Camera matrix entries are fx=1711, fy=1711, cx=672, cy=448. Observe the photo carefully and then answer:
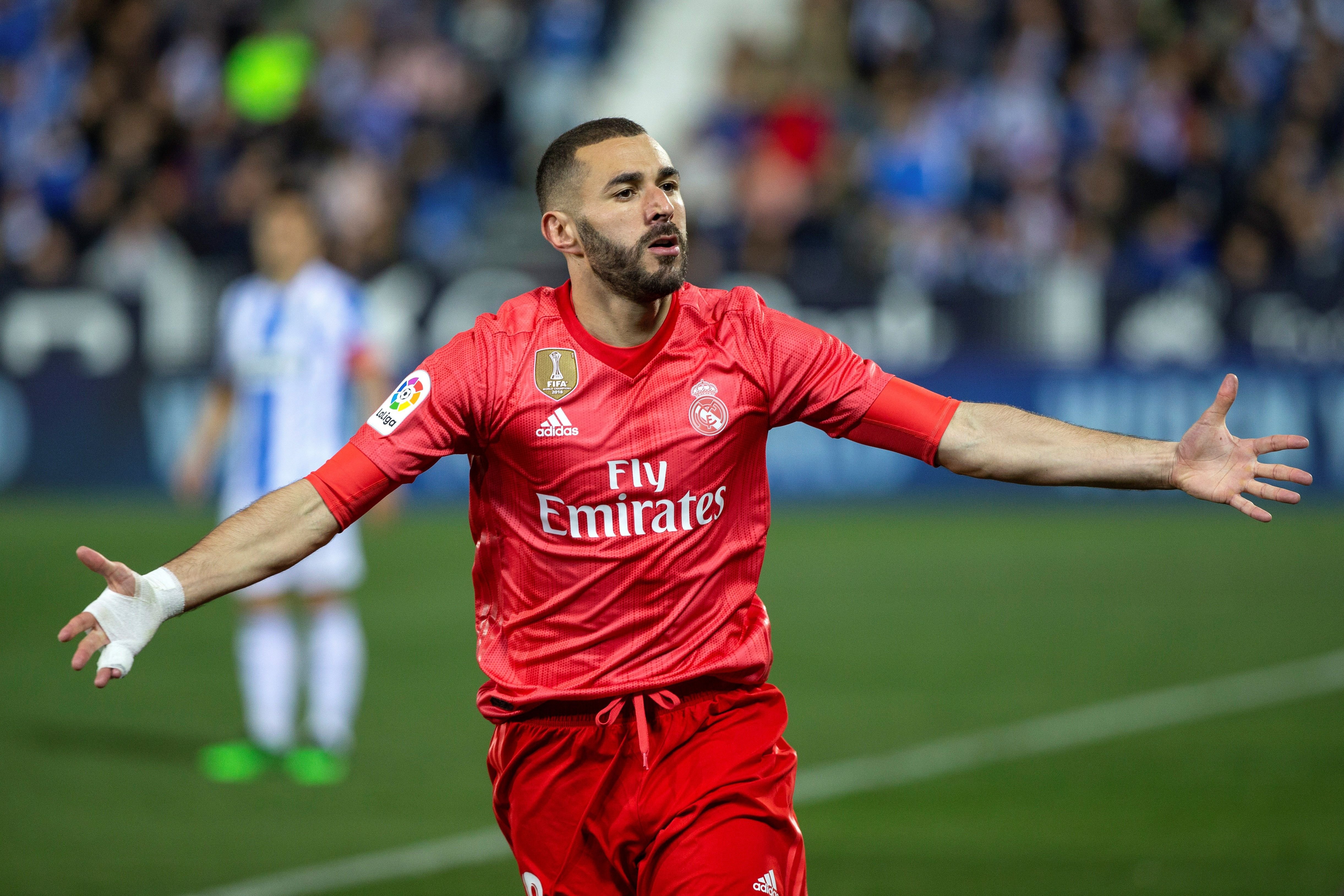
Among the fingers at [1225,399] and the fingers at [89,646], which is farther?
the fingers at [1225,399]

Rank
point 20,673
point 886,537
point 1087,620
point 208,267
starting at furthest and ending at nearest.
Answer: point 208,267, point 886,537, point 1087,620, point 20,673

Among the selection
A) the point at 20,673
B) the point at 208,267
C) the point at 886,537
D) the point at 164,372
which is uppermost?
the point at 208,267

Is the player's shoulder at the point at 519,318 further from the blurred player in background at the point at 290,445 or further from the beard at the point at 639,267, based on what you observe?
the blurred player in background at the point at 290,445

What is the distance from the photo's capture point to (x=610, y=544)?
4.07 m

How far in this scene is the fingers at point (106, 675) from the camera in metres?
3.55

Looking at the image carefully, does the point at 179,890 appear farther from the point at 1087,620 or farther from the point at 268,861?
the point at 1087,620

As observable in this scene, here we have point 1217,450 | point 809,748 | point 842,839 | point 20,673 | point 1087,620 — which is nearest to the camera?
point 1217,450

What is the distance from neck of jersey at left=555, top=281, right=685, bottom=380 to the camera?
4.09m

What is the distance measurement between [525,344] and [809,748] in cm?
449

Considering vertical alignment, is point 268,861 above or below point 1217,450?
below

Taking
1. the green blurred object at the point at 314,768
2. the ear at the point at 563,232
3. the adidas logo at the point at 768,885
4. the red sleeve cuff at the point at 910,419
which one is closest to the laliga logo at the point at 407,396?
the ear at the point at 563,232

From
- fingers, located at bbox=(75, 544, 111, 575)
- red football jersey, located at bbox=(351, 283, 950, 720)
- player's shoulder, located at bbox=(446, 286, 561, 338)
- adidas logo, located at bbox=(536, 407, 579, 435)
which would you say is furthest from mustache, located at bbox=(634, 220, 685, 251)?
fingers, located at bbox=(75, 544, 111, 575)

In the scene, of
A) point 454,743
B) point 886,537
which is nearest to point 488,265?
point 886,537

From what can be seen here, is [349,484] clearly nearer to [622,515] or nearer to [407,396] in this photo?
[407,396]
